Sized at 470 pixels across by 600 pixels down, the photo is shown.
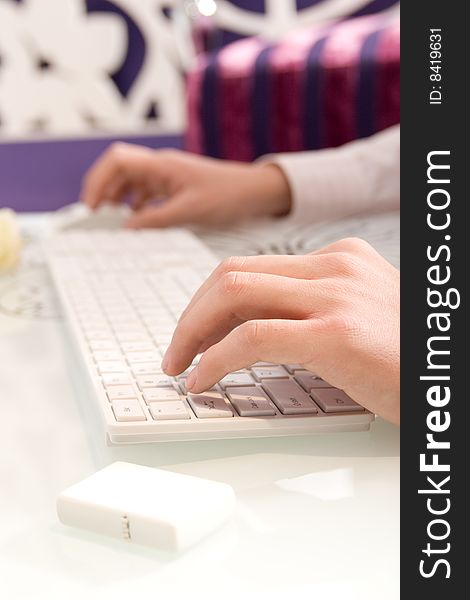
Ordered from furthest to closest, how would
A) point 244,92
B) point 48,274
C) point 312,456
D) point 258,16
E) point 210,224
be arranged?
point 258,16 → point 244,92 → point 210,224 → point 48,274 → point 312,456

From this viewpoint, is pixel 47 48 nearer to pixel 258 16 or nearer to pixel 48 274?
pixel 258 16

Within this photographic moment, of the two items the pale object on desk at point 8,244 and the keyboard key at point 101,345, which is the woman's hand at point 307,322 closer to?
the keyboard key at point 101,345

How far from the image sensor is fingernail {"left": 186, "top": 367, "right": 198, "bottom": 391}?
0.42 metres

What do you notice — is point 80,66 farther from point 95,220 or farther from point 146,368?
point 146,368

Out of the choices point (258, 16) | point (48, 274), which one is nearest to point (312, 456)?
point (48, 274)

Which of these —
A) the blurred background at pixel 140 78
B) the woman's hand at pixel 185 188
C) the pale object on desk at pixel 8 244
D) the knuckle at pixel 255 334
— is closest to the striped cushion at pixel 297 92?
the blurred background at pixel 140 78

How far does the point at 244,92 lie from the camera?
1.45 meters

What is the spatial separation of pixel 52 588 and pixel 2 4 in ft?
5.90

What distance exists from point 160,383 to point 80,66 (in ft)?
5.24

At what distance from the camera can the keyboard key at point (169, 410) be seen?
399mm

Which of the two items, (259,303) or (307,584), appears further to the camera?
(259,303)

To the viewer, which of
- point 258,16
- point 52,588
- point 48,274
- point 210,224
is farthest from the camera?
point 258,16

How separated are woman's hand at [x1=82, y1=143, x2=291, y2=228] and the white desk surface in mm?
435

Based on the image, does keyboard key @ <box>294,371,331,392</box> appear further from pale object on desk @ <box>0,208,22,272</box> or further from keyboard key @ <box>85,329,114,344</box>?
pale object on desk @ <box>0,208,22,272</box>
